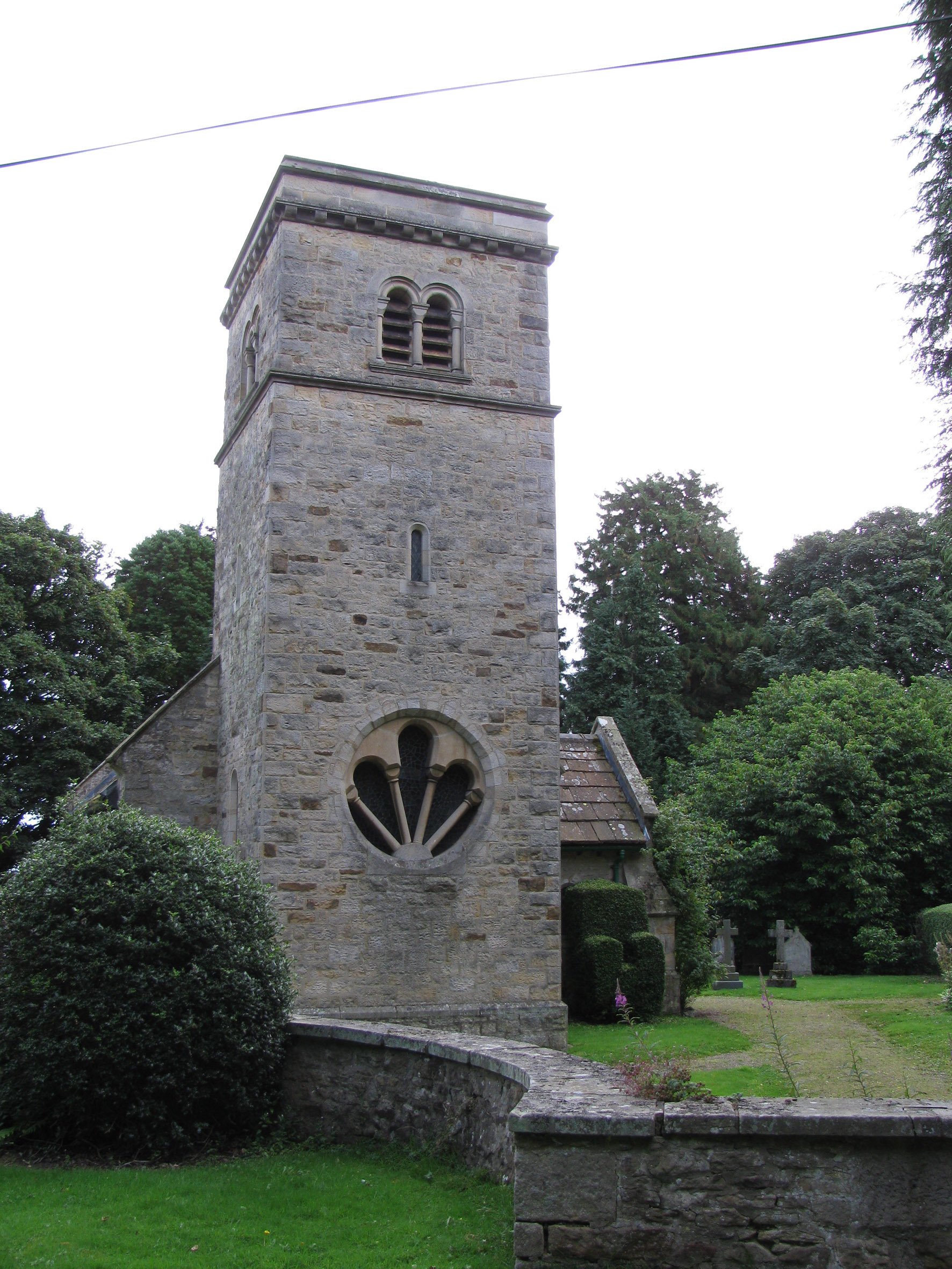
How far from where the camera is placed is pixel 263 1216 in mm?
6746

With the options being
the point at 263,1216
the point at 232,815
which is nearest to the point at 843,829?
the point at 232,815

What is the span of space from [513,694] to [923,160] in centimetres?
761

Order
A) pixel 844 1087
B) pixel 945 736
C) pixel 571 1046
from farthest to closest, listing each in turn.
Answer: pixel 945 736, pixel 571 1046, pixel 844 1087

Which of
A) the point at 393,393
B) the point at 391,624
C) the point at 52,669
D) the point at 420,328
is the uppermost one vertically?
the point at 420,328

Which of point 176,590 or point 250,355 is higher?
point 176,590

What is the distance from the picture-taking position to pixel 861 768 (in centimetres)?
2488

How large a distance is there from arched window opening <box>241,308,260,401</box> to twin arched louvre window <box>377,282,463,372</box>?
197 cm

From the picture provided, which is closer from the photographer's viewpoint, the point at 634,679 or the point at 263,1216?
the point at 263,1216

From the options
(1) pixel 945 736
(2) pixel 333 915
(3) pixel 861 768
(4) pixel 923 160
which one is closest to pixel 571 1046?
(2) pixel 333 915

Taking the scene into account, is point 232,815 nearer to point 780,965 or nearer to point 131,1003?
point 131,1003

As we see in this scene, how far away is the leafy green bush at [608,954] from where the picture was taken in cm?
1512

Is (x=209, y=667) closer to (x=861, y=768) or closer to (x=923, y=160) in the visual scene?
(x=923, y=160)

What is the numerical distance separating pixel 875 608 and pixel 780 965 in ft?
56.1

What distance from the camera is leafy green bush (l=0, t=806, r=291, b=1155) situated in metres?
8.41
